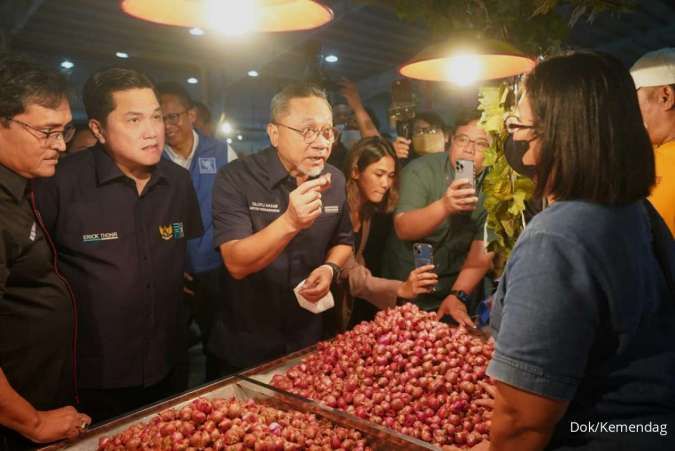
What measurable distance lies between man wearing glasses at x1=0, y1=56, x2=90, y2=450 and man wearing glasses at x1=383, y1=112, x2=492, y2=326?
1.92 metres

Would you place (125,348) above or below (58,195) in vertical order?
below

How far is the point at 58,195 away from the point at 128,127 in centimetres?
39

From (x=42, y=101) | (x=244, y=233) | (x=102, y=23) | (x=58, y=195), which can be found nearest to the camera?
(x=42, y=101)

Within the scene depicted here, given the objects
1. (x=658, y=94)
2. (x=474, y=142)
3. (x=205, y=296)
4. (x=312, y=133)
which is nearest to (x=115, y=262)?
(x=312, y=133)

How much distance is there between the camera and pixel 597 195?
1054mm

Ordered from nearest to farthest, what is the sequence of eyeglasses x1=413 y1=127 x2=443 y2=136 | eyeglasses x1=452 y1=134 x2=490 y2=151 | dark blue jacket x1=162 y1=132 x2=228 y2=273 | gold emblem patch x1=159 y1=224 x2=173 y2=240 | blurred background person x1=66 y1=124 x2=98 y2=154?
gold emblem patch x1=159 y1=224 x2=173 y2=240 < eyeglasses x1=452 y1=134 x2=490 y2=151 < dark blue jacket x1=162 y1=132 x2=228 y2=273 < blurred background person x1=66 y1=124 x2=98 y2=154 < eyeglasses x1=413 y1=127 x2=443 y2=136

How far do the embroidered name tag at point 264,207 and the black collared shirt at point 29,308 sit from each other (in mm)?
850

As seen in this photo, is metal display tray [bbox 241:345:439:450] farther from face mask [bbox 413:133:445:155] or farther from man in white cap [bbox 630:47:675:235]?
face mask [bbox 413:133:445:155]

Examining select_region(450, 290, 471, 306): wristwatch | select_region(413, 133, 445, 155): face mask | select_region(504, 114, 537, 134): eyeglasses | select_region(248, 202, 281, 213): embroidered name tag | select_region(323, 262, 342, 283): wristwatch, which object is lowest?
select_region(450, 290, 471, 306): wristwatch

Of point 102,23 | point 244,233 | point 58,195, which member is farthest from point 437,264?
point 102,23

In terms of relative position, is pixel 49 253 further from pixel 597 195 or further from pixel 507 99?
pixel 507 99

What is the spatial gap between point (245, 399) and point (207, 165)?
2.33m

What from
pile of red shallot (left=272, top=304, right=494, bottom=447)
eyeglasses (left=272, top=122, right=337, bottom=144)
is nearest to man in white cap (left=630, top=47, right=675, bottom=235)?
pile of red shallot (left=272, top=304, right=494, bottom=447)

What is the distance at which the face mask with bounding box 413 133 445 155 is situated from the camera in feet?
13.9
